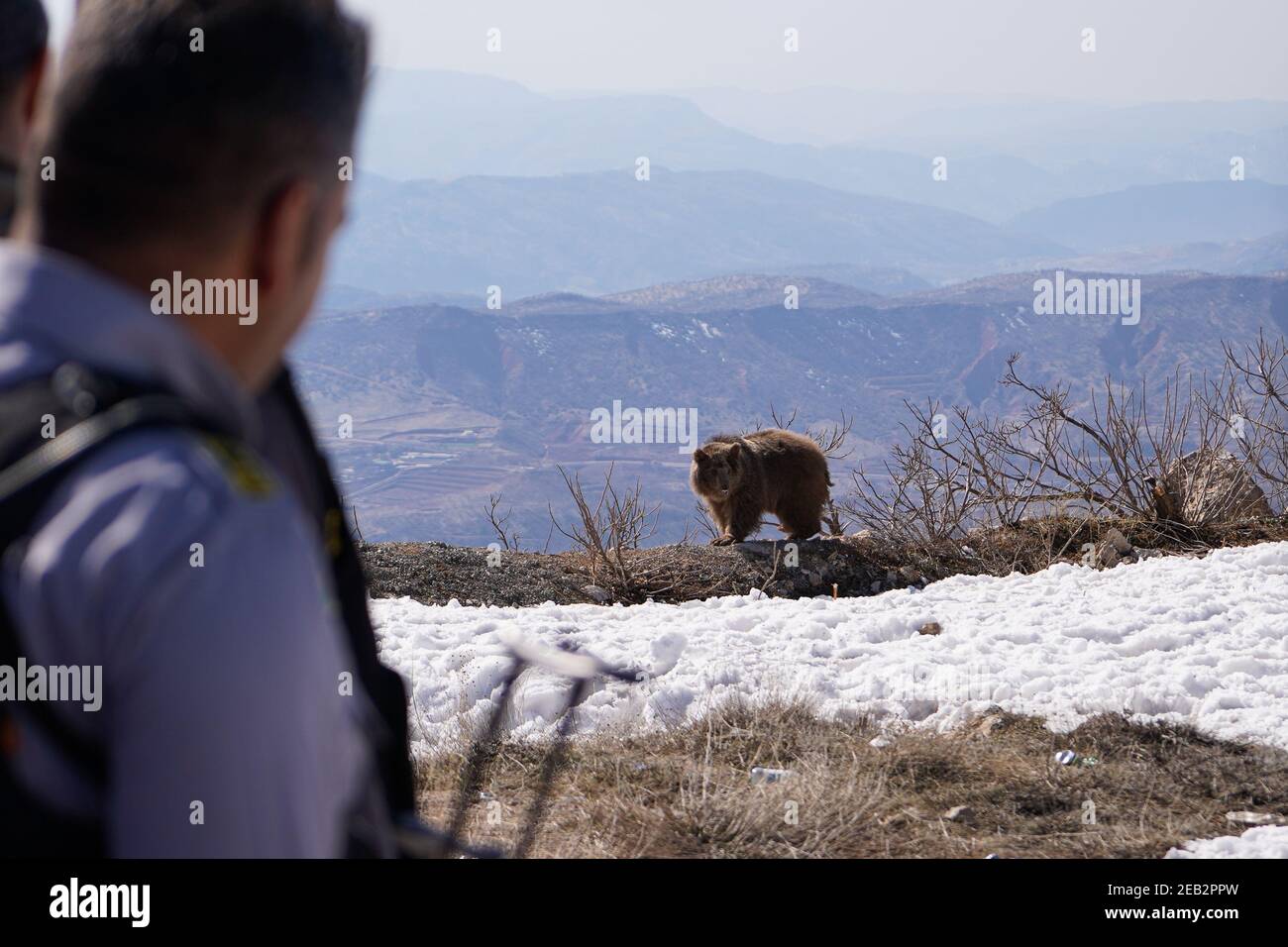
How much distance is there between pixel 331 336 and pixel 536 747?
637 ft

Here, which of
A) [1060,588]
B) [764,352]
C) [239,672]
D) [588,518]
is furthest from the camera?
[764,352]

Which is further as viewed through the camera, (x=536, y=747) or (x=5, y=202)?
(x=536, y=747)

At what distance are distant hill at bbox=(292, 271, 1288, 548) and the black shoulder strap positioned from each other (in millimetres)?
151928

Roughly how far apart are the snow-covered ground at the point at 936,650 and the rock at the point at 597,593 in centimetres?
77

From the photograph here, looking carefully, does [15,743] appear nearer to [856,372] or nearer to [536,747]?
[536,747]

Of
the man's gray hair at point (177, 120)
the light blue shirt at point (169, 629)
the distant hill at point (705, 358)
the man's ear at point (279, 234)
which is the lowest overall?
the distant hill at point (705, 358)

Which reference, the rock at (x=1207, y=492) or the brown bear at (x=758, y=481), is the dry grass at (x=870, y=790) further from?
the rock at (x=1207, y=492)

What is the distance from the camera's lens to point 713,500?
36.6ft

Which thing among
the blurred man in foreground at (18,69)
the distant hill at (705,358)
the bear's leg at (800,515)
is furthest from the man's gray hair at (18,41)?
the distant hill at (705,358)

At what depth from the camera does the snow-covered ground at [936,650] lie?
264 inches

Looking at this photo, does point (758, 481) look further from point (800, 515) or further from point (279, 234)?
point (279, 234)

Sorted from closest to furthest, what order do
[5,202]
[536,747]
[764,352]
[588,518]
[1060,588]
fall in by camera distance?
[5,202] → [536,747] → [1060,588] → [588,518] → [764,352]
